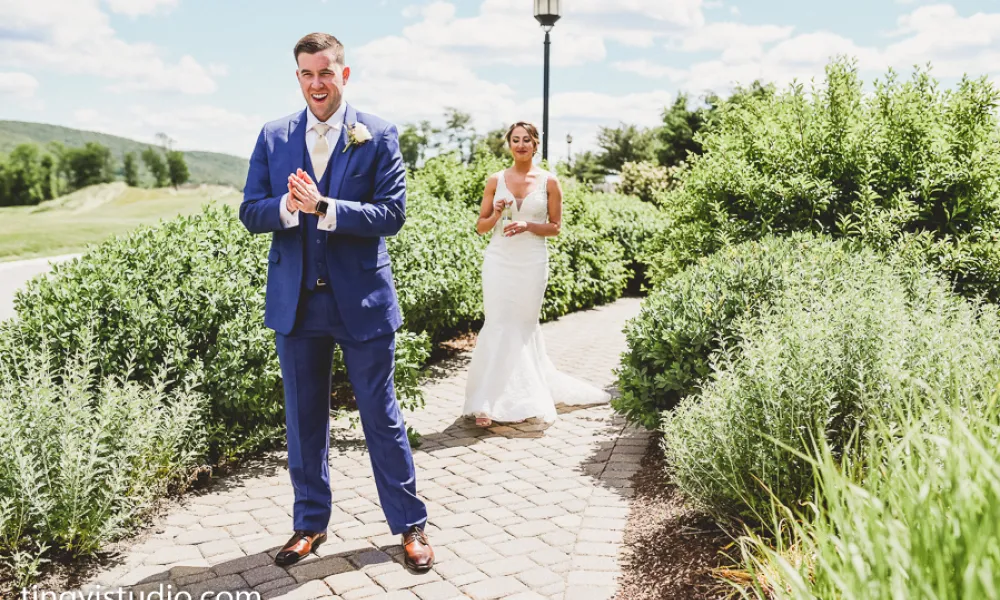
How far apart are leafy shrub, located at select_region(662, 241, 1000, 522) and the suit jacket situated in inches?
67.5

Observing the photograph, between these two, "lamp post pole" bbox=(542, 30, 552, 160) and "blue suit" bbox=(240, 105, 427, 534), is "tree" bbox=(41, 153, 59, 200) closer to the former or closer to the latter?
"lamp post pole" bbox=(542, 30, 552, 160)

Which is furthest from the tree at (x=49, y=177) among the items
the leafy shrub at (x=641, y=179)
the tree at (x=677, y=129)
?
the leafy shrub at (x=641, y=179)

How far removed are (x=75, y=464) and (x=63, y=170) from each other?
8802 centimetres

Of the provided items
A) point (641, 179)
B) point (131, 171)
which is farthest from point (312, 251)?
point (131, 171)

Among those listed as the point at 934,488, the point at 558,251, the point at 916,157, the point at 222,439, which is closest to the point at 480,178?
the point at 558,251

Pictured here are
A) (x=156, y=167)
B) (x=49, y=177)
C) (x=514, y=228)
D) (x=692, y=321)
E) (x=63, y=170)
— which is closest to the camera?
(x=692, y=321)

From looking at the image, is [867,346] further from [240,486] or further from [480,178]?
[480,178]

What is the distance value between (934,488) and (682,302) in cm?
362

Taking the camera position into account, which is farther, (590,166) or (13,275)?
(590,166)

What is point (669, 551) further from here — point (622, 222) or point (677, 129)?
point (677, 129)

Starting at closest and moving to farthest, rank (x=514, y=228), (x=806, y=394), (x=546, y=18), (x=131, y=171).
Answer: (x=806, y=394) < (x=514, y=228) < (x=546, y=18) < (x=131, y=171)

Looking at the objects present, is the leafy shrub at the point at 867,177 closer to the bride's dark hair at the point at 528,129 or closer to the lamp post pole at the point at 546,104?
the bride's dark hair at the point at 528,129

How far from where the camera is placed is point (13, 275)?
17594mm

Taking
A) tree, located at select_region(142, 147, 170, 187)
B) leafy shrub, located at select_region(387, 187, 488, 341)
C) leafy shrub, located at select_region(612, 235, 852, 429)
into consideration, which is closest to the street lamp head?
leafy shrub, located at select_region(387, 187, 488, 341)
